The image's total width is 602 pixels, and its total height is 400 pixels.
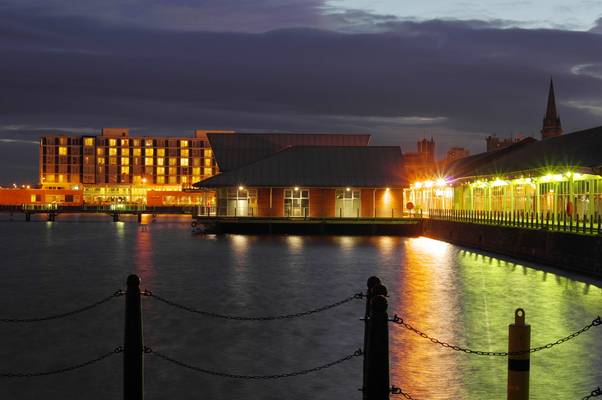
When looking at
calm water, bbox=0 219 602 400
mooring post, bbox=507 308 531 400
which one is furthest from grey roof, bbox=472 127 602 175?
mooring post, bbox=507 308 531 400

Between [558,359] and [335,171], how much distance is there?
6962 cm

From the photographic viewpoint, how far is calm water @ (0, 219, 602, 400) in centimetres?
1465

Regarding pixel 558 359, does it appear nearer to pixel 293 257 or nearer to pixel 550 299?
pixel 550 299

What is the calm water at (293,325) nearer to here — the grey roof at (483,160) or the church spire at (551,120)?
the grey roof at (483,160)

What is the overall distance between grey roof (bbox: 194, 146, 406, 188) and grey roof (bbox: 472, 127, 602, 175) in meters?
20.1

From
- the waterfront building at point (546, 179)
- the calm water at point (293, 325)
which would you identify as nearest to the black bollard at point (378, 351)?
the calm water at point (293, 325)

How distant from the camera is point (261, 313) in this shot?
997 inches

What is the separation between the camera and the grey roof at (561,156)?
4581cm

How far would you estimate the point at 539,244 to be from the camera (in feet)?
144

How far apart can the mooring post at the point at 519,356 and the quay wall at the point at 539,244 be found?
2651 cm

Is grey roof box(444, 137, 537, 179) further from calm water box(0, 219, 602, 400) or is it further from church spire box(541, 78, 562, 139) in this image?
church spire box(541, 78, 562, 139)

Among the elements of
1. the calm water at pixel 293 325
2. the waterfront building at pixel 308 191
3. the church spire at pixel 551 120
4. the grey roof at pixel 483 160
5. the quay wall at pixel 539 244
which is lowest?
the calm water at pixel 293 325

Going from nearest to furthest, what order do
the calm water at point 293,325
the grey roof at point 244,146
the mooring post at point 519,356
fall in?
1. the mooring post at point 519,356
2. the calm water at point 293,325
3. the grey roof at point 244,146

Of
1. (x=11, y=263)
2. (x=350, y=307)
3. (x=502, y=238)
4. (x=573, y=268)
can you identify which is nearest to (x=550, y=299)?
(x=350, y=307)
